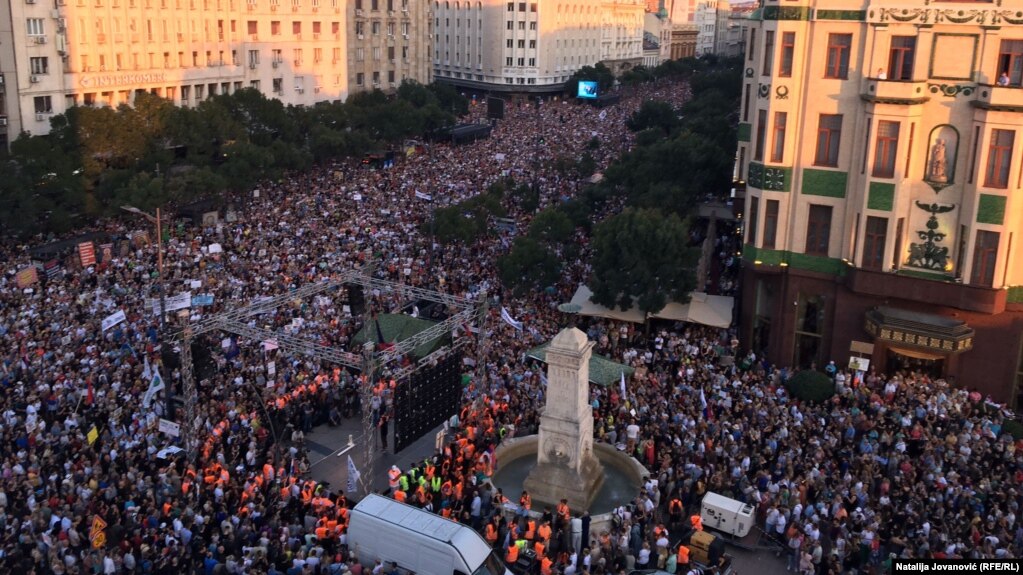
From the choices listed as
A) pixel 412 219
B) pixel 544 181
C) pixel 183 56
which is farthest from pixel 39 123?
pixel 544 181

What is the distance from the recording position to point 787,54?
34531 mm

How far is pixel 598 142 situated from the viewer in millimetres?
76500

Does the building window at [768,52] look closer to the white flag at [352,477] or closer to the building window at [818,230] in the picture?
the building window at [818,230]

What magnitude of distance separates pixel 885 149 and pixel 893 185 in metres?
1.33

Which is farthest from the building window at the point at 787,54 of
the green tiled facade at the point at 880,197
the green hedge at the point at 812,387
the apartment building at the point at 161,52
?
the apartment building at the point at 161,52

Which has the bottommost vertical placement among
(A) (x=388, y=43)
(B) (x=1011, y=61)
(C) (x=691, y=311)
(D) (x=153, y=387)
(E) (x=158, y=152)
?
(D) (x=153, y=387)

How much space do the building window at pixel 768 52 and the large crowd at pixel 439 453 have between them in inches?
409

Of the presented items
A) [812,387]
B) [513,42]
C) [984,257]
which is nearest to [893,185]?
[984,257]

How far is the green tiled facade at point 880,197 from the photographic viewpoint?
32.7 meters

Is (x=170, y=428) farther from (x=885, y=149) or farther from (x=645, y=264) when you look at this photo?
(x=885, y=149)

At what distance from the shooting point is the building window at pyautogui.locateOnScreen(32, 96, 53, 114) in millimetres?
56594

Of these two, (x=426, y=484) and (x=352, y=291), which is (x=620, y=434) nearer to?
(x=426, y=484)

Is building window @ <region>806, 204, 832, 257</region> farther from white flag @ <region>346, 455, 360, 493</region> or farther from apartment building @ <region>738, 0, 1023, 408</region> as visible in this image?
white flag @ <region>346, 455, 360, 493</region>

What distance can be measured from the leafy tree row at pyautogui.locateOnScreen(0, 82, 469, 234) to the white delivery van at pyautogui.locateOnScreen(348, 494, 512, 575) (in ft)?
102
